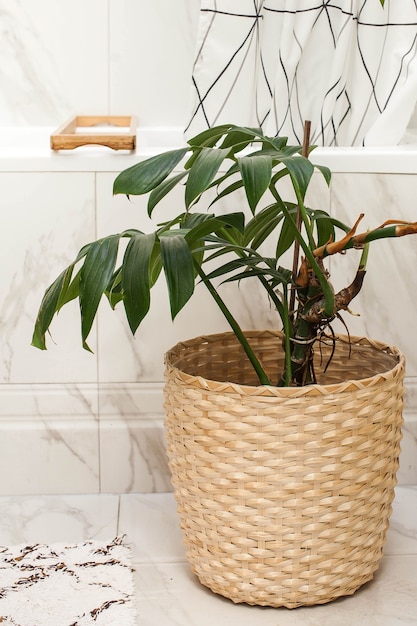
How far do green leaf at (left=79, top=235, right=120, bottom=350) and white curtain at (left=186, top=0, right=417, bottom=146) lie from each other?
2.56 feet

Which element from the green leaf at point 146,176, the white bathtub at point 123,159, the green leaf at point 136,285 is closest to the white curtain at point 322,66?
the white bathtub at point 123,159

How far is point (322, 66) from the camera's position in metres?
1.74

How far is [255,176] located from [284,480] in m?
0.42

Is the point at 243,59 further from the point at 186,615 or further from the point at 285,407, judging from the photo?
the point at 186,615

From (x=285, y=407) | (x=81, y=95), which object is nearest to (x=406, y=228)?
(x=285, y=407)

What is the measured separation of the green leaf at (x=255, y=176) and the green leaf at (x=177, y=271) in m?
0.11

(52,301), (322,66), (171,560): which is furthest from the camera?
(322,66)

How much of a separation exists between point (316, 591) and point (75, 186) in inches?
32.1

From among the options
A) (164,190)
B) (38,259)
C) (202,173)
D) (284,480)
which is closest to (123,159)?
(38,259)

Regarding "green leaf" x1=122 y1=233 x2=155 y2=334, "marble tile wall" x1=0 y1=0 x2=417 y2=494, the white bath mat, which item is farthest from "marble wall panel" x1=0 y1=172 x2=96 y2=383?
"green leaf" x1=122 y1=233 x2=155 y2=334

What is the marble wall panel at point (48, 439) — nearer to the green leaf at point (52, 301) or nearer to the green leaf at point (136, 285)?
the green leaf at point (52, 301)

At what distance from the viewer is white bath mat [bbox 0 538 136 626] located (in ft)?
3.79

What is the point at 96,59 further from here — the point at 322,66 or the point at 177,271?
the point at 177,271

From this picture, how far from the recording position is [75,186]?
1.51 meters
